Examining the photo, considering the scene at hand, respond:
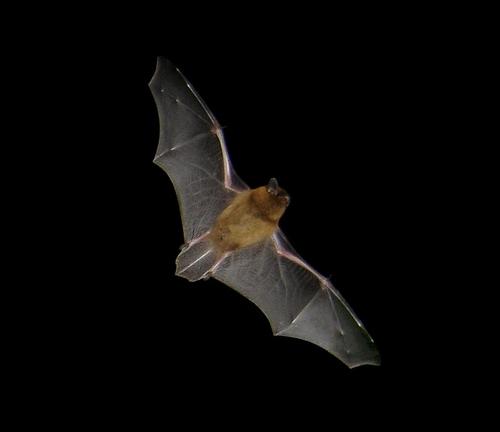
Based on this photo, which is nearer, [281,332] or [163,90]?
[163,90]

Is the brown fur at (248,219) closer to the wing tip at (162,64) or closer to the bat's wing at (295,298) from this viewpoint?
the bat's wing at (295,298)

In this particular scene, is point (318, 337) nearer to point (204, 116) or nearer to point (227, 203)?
point (227, 203)

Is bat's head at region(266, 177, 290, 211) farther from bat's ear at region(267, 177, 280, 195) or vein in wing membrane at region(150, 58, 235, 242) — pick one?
vein in wing membrane at region(150, 58, 235, 242)

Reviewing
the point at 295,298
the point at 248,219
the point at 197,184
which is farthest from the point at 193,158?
the point at 295,298

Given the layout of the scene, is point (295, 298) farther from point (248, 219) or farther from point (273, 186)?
point (273, 186)

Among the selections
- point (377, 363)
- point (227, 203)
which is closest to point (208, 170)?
point (227, 203)

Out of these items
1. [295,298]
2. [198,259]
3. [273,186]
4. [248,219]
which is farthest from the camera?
[295,298]

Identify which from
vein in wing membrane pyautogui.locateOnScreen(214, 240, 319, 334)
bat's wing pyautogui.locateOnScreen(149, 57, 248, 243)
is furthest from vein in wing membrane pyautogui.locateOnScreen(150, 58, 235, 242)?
vein in wing membrane pyautogui.locateOnScreen(214, 240, 319, 334)
